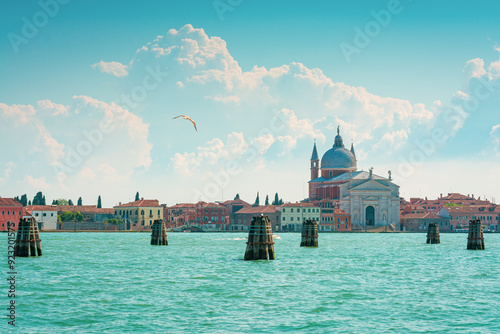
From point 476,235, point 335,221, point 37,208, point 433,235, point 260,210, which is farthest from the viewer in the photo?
point 335,221

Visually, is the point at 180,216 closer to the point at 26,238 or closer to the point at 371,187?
the point at 371,187

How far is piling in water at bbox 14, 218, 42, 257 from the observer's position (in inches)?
1535

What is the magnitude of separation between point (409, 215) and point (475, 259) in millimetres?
88163

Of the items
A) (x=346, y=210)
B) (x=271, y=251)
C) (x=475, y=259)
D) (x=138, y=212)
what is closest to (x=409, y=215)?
(x=346, y=210)

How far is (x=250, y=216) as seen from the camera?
12681 cm

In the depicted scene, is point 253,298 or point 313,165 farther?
point 313,165

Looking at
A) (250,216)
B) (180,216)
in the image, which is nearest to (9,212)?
(180,216)

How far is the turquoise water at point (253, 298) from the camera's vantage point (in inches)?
773

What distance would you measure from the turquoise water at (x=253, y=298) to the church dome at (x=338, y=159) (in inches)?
3948

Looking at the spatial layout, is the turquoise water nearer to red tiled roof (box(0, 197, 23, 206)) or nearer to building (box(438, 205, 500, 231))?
red tiled roof (box(0, 197, 23, 206))

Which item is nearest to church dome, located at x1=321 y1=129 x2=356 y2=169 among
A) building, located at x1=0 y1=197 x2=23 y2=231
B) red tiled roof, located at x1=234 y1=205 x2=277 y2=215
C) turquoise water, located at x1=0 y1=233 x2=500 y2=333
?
red tiled roof, located at x1=234 y1=205 x2=277 y2=215

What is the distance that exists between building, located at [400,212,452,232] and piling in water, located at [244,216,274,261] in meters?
97.3

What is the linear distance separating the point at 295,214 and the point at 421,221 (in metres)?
22.8

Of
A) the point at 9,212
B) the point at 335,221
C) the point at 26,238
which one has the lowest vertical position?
the point at 26,238
